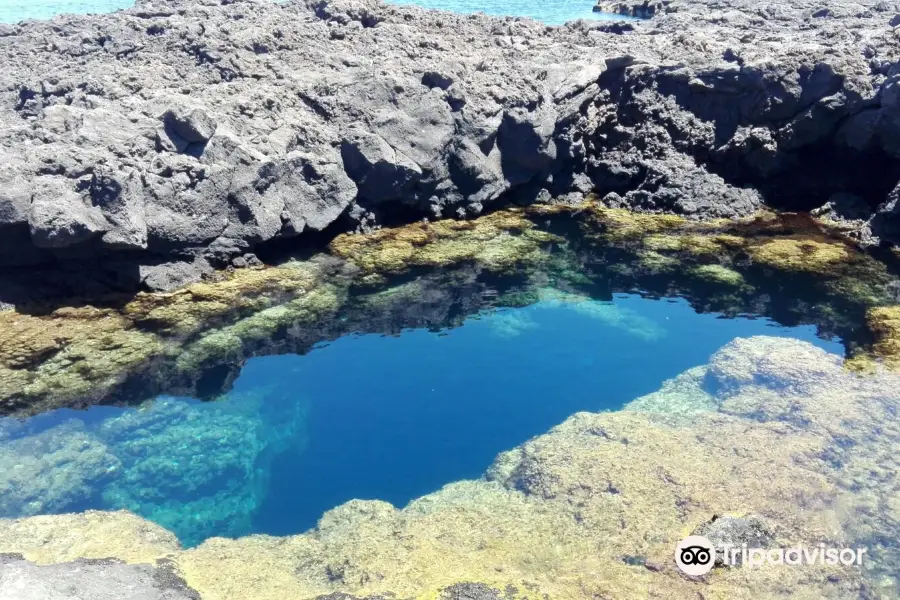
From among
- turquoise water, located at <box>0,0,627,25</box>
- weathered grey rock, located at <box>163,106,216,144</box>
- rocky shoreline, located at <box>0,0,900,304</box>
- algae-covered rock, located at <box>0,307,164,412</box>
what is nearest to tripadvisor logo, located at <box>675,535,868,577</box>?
algae-covered rock, located at <box>0,307,164,412</box>

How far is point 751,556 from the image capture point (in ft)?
28.3

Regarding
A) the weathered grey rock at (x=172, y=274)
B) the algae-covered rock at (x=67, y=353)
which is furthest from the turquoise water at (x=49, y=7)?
the algae-covered rock at (x=67, y=353)

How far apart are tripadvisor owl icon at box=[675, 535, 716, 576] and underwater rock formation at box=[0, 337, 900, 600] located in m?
0.11

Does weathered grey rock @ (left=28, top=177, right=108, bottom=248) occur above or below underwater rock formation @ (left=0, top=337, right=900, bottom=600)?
above

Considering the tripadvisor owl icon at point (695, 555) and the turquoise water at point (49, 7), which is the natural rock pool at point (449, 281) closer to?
A: the tripadvisor owl icon at point (695, 555)

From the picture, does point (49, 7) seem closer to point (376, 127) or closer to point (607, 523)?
point (376, 127)

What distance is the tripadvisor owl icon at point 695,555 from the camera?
852 cm

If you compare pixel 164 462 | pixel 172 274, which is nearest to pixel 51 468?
pixel 164 462

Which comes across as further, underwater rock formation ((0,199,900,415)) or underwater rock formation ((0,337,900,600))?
underwater rock formation ((0,199,900,415))

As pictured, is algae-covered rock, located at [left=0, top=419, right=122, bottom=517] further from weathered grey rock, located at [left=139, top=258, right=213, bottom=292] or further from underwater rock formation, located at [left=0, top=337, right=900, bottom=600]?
weathered grey rock, located at [left=139, top=258, right=213, bottom=292]

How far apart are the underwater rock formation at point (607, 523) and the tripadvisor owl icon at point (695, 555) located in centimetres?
11

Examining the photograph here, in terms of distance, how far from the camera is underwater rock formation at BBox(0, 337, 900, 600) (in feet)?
27.7

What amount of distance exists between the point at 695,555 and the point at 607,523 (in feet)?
3.68

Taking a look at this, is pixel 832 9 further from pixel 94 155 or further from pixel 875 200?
pixel 94 155
